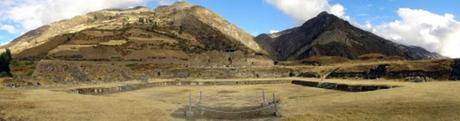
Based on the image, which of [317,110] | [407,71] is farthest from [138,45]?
[317,110]

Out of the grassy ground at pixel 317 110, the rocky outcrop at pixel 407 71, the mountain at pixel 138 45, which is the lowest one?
the grassy ground at pixel 317 110

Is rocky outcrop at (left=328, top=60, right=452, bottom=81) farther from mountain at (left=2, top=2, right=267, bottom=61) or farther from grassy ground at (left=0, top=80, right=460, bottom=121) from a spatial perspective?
mountain at (left=2, top=2, right=267, bottom=61)

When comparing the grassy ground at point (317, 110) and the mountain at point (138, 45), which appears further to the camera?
the mountain at point (138, 45)

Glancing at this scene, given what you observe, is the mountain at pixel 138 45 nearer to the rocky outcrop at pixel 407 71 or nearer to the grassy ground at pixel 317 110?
the rocky outcrop at pixel 407 71

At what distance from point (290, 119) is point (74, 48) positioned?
111824 mm

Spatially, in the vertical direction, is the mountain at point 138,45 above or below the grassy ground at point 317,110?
above

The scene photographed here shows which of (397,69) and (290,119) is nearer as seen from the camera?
(290,119)

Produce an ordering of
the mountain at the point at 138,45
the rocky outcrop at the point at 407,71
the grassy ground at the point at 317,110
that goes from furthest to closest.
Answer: the mountain at the point at 138,45, the rocky outcrop at the point at 407,71, the grassy ground at the point at 317,110

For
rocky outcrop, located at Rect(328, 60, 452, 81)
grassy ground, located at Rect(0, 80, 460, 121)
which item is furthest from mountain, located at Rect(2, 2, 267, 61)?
grassy ground, located at Rect(0, 80, 460, 121)

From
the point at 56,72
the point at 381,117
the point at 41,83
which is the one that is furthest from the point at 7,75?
the point at 381,117

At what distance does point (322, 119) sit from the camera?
68.0ft

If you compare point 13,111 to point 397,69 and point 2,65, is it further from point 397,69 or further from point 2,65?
point 2,65

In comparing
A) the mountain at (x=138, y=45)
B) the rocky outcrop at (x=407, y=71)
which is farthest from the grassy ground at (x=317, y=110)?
the mountain at (x=138, y=45)

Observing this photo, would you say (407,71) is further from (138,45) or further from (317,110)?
(138,45)
